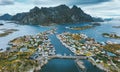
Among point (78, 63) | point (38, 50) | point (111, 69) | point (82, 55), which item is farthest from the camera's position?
point (38, 50)

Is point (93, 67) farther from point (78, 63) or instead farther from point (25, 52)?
point (25, 52)

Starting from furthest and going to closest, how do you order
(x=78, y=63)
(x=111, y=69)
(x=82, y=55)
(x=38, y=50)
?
(x=38, y=50), (x=82, y=55), (x=78, y=63), (x=111, y=69)

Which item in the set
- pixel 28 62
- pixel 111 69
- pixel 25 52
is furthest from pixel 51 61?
pixel 111 69

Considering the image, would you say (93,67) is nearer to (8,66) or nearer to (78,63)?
(78,63)

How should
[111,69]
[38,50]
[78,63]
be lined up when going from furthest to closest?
[38,50], [78,63], [111,69]

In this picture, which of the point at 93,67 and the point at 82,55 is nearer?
the point at 93,67

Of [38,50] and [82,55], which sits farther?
[38,50]

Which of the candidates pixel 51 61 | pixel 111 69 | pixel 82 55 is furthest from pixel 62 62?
pixel 111 69

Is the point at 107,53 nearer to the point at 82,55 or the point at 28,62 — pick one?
the point at 82,55
